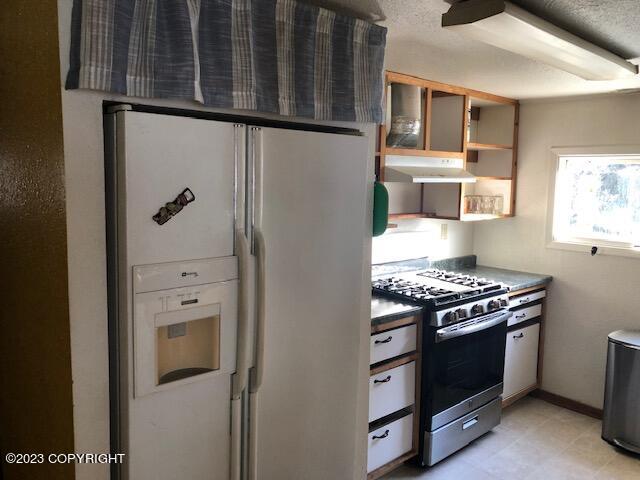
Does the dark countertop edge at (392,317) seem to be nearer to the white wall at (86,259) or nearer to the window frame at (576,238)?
the white wall at (86,259)

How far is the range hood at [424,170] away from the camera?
305 centimetres

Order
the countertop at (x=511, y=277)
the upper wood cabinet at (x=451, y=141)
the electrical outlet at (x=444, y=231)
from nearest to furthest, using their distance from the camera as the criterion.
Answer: the upper wood cabinet at (x=451, y=141) < the countertop at (x=511, y=277) < the electrical outlet at (x=444, y=231)

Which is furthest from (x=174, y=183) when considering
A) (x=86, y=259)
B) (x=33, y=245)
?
(x=33, y=245)

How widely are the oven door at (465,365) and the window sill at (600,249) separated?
84cm

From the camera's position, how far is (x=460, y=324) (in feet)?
10.0

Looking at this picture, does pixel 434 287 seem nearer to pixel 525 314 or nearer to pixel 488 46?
pixel 525 314

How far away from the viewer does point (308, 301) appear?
197 centimetres

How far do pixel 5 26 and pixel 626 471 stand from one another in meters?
3.75

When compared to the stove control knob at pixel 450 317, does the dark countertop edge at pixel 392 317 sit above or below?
above

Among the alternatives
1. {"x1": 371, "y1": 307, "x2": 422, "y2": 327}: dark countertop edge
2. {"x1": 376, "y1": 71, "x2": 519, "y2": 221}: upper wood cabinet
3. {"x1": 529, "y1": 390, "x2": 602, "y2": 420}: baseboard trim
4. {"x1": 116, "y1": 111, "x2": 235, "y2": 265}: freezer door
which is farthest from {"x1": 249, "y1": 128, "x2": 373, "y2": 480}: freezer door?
{"x1": 529, "y1": 390, "x2": 602, "y2": 420}: baseboard trim

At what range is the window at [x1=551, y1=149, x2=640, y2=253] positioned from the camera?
3.68m

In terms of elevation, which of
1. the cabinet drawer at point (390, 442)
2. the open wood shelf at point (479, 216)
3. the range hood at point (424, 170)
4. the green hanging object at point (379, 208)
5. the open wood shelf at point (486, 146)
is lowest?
the cabinet drawer at point (390, 442)

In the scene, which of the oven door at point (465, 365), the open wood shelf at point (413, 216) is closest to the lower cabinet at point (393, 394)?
the oven door at point (465, 365)

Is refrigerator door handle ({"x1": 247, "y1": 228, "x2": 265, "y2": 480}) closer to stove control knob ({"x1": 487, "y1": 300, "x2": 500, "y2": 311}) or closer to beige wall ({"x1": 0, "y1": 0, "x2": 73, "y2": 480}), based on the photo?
beige wall ({"x1": 0, "y1": 0, "x2": 73, "y2": 480})
